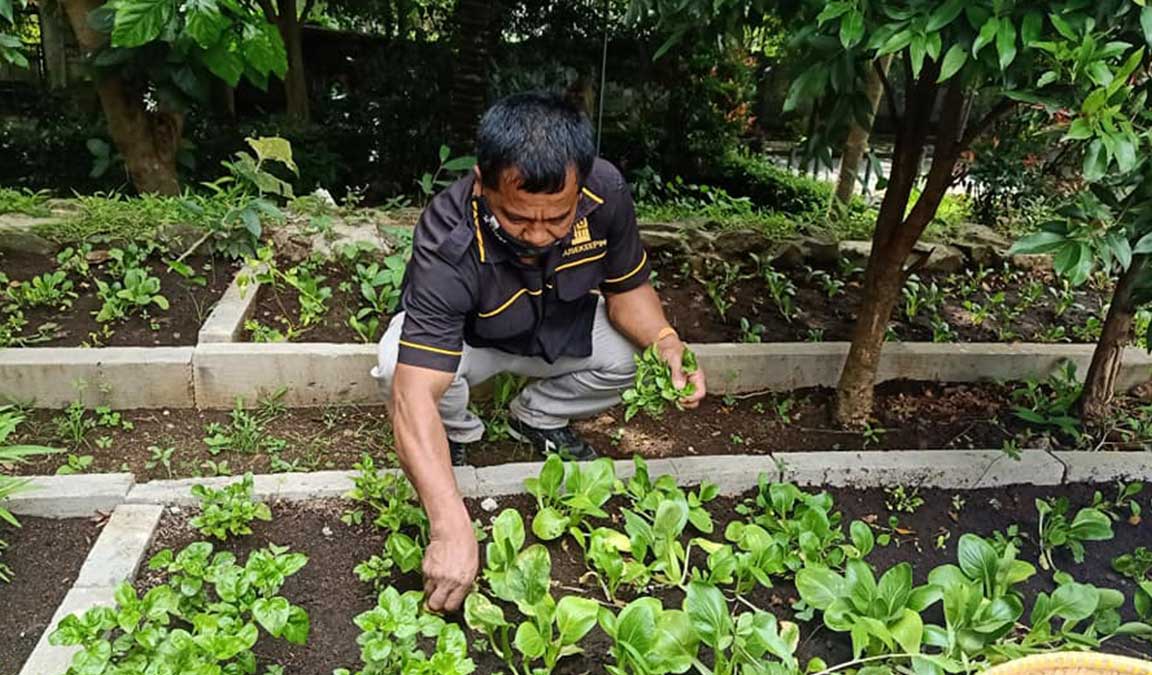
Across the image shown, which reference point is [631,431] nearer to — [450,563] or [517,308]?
[517,308]

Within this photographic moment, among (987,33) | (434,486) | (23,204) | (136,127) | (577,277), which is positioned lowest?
(434,486)

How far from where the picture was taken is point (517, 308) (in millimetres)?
2088

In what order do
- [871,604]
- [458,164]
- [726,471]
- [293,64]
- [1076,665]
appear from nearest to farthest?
[1076,665], [871,604], [726,471], [458,164], [293,64]

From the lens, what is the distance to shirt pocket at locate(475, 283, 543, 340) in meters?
2.05

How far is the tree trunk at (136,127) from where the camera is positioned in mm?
3930

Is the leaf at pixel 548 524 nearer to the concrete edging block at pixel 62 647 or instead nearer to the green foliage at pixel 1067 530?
the concrete edging block at pixel 62 647

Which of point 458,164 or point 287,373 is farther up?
point 458,164

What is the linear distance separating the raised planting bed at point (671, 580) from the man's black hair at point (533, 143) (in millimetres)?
740

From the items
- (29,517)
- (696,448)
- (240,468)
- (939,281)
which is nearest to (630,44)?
(939,281)

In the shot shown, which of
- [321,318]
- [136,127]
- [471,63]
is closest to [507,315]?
[321,318]

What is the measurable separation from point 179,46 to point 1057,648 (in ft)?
12.1

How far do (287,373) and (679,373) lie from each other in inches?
49.4

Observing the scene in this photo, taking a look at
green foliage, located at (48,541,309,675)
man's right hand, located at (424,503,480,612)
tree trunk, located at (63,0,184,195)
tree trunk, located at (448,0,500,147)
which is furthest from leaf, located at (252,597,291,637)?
tree trunk, located at (448,0,500,147)

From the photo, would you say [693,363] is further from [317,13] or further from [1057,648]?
[317,13]
